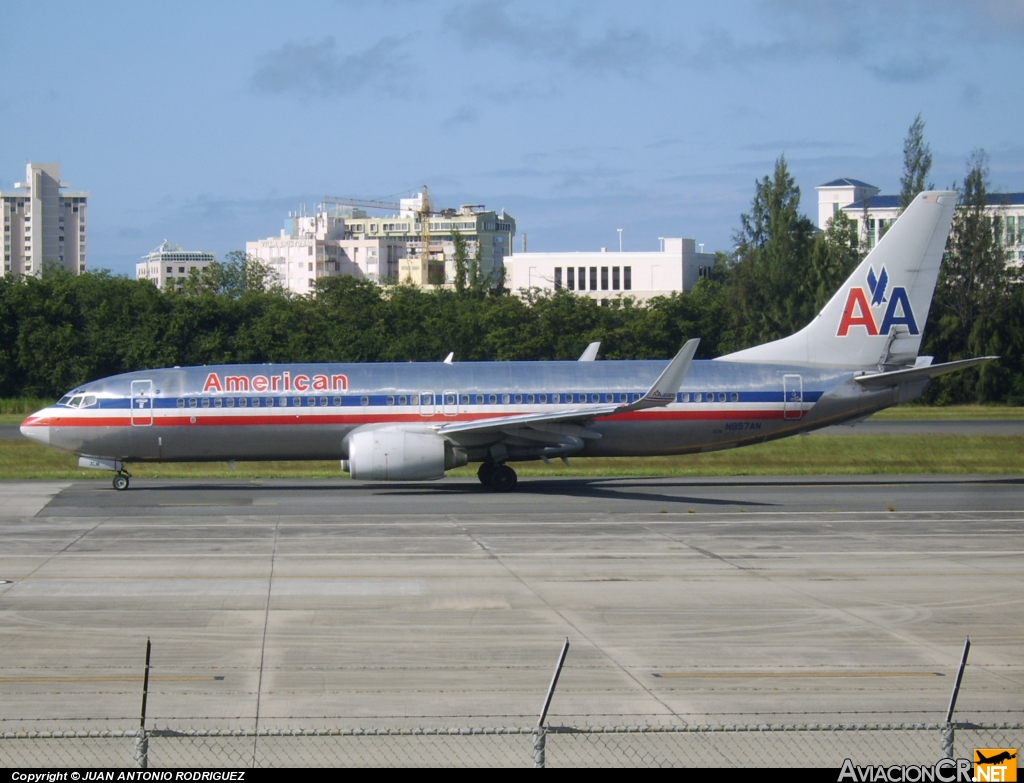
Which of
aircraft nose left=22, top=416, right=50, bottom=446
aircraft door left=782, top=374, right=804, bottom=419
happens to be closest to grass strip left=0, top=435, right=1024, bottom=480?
aircraft nose left=22, top=416, right=50, bottom=446

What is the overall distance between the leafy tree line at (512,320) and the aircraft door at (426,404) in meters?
38.7

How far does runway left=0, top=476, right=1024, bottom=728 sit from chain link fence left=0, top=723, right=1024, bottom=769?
763 mm

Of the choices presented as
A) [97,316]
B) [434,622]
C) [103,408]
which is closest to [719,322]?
[97,316]

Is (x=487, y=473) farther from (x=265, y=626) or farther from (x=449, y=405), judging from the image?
(x=265, y=626)

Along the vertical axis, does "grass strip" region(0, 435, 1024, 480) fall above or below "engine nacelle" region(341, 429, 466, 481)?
below

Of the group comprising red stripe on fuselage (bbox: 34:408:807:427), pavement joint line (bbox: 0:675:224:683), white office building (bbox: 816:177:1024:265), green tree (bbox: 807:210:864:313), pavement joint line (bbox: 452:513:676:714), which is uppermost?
white office building (bbox: 816:177:1024:265)

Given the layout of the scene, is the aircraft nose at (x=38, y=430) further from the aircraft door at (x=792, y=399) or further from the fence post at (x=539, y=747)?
the fence post at (x=539, y=747)

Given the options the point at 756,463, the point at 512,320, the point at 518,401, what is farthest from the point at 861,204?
the point at 518,401

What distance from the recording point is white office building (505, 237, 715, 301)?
14950cm

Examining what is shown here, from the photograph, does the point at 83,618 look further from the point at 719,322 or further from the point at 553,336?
the point at 719,322

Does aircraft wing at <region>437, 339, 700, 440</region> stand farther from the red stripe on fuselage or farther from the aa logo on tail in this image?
the aa logo on tail

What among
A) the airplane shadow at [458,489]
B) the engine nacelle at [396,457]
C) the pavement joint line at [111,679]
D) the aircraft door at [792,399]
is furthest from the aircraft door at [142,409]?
the pavement joint line at [111,679]

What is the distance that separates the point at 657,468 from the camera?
41656 mm

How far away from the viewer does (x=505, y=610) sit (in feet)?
55.1
